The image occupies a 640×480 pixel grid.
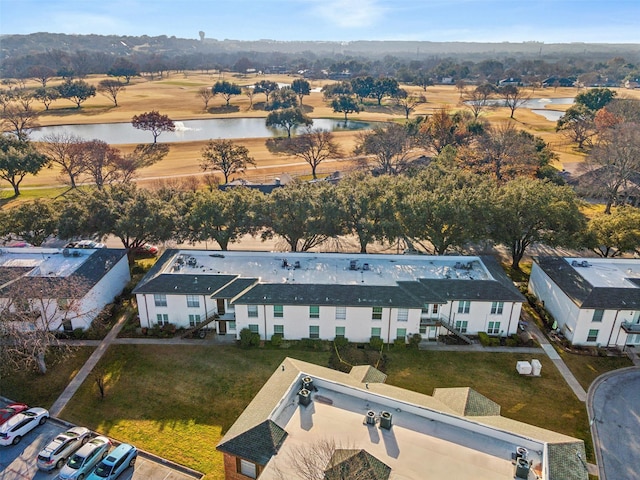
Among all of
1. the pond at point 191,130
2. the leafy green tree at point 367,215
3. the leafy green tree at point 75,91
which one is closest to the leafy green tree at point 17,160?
the pond at point 191,130

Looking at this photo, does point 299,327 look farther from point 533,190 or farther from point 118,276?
point 533,190

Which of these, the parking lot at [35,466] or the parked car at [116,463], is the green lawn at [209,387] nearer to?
the parking lot at [35,466]

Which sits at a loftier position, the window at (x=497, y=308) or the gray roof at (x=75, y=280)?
the gray roof at (x=75, y=280)

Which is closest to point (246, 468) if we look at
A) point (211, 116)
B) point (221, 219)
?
point (221, 219)

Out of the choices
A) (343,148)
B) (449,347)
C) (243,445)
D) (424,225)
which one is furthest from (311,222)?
(343,148)

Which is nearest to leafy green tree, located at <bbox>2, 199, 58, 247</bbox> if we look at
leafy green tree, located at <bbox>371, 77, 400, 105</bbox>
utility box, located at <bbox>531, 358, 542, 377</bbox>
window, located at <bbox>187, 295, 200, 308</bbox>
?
window, located at <bbox>187, 295, 200, 308</bbox>

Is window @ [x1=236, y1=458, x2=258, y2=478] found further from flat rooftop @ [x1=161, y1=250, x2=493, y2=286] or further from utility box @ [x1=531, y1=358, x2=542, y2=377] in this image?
utility box @ [x1=531, y1=358, x2=542, y2=377]
